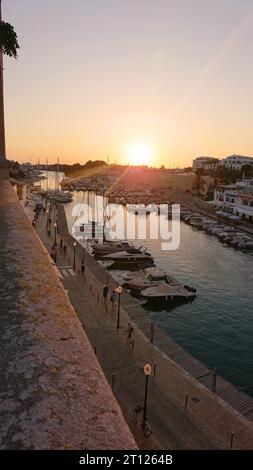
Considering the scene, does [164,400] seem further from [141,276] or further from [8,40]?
[141,276]

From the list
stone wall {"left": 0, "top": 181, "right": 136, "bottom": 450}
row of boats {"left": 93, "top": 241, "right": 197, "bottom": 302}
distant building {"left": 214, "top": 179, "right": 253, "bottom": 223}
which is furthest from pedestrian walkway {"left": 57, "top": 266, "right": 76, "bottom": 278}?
distant building {"left": 214, "top": 179, "right": 253, "bottom": 223}

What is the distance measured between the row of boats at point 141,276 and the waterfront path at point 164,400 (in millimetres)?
11769

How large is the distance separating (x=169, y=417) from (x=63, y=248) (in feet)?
107

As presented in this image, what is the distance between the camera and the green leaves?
1728 centimetres

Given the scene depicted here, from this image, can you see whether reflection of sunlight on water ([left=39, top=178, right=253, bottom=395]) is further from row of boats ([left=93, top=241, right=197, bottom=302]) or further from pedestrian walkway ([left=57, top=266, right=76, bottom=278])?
pedestrian walkway ([left=57, top=266, right=76, bottom=278])

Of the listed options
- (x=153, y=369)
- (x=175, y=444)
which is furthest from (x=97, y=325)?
(x=175, y=444)

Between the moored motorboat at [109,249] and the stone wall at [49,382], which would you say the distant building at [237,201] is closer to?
the moored motorboat at [109,249]

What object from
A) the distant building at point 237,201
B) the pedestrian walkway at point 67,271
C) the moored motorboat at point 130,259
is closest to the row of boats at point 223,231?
the distant building at point 237,201

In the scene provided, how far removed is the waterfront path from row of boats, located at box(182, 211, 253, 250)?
40.2m

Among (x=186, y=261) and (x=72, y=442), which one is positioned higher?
(x=72, y=442)

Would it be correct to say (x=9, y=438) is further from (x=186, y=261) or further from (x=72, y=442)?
(x=186, y=261)

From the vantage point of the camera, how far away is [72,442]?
10.2 ft

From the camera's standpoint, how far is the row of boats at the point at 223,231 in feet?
192

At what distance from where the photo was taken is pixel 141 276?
39469mm
